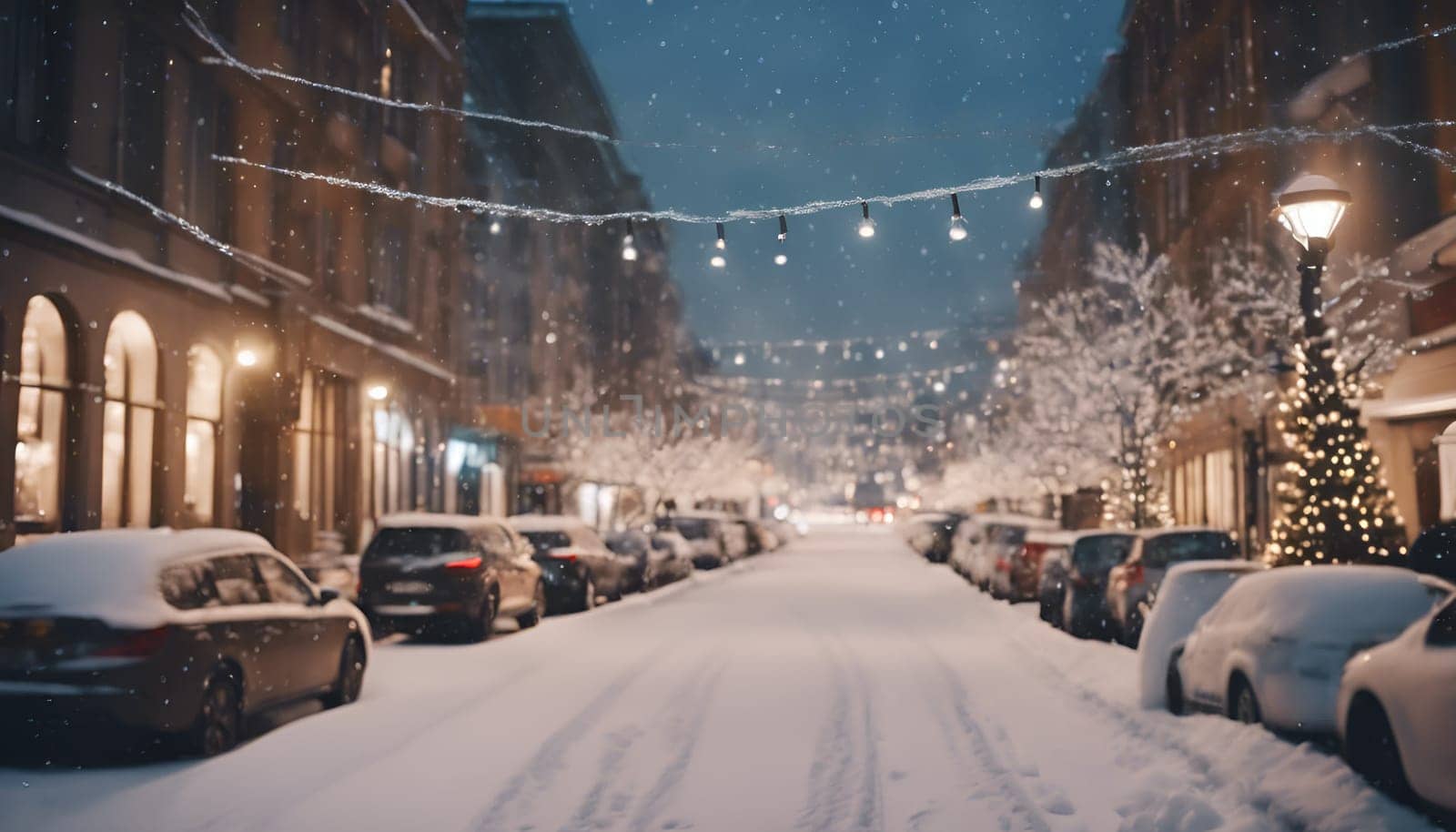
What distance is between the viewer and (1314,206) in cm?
1472

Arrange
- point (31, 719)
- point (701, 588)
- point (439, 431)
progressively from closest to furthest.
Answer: point (31, 719)
point (701, 588)
point (439, 431)

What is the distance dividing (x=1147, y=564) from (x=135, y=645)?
13.9 m

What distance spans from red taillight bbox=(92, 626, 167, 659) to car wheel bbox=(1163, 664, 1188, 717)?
7.87 metres

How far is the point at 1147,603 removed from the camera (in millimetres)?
19953

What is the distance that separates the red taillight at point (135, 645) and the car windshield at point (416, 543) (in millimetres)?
10612

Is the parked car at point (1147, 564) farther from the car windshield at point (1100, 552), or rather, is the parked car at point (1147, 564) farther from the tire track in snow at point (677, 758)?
the tire track in snow at point (677, 758)

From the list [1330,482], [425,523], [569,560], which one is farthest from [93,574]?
[569,560]

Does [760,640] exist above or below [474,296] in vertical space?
below

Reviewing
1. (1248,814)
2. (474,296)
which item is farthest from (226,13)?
(474,296)

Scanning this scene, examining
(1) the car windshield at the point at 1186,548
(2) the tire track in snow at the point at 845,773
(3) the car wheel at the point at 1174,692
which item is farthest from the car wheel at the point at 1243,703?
(1) the car windshield at the point at 1186,548

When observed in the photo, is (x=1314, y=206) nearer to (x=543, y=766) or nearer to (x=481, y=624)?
(x=543, y=766)

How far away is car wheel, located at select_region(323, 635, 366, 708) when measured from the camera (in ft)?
44.3

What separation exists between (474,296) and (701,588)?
22747mm

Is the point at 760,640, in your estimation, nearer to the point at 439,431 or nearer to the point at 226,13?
the point at 226,13
